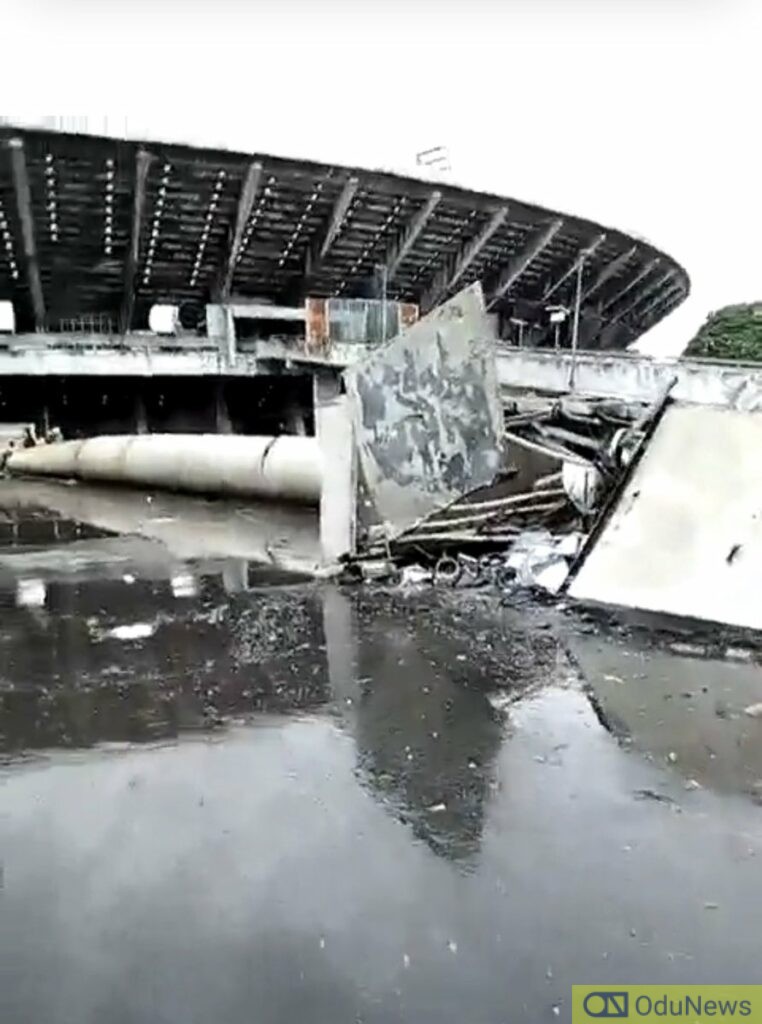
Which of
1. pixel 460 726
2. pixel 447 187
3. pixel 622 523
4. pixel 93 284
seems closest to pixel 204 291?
pixel 93 284

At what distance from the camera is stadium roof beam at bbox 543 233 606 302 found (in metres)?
34.2

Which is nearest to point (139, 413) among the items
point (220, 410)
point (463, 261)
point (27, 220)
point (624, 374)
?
point (220, 410)

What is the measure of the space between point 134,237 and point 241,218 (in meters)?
3.01

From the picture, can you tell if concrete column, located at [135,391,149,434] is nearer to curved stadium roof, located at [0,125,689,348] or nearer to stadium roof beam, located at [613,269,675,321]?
curved stadium roof, located at [0,125,689,348]

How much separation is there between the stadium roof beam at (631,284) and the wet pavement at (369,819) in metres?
37.5

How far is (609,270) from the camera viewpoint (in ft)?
124

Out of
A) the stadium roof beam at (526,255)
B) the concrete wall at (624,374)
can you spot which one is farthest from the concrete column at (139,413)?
the concrete wall at (624,374)

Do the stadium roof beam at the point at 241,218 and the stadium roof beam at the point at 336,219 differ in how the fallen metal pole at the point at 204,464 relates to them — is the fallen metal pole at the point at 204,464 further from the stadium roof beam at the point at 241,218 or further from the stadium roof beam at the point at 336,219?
the stadium roof beam at the point at 336,219

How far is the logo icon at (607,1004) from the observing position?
2172mm

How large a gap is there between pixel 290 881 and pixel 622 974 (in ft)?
3.20

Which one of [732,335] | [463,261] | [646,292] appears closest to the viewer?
[732,335]

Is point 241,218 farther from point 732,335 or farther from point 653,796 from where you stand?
point 653,796

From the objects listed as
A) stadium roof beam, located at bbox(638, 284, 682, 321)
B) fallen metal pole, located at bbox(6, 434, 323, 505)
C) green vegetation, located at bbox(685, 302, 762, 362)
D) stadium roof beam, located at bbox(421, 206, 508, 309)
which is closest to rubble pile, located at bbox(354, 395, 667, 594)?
fallen metal pole, located at bbox(6, 434, 323, 505)

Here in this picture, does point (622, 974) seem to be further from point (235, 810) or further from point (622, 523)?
point (622, 523)
